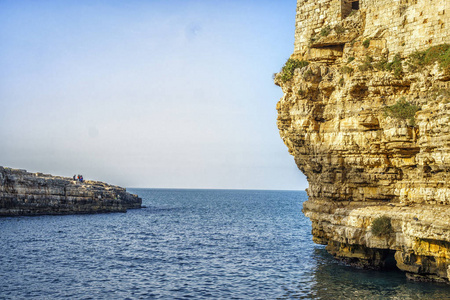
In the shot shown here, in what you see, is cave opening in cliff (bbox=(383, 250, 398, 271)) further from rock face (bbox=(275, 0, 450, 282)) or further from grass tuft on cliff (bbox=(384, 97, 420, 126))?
grass tuft on cliff (bbox=(384, 97, 420, 126))

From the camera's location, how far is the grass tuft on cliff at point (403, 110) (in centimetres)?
2308

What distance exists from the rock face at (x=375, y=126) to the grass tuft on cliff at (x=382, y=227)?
16cm

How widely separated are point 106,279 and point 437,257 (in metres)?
18.0

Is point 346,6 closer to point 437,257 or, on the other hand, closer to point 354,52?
point 354,52

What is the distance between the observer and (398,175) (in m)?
A: 24.5

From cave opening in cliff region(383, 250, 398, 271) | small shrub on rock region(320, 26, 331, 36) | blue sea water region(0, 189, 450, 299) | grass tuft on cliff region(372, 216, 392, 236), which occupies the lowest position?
blue sea water region(0, 189, 450, 299)

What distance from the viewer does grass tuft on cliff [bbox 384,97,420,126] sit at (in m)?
23.1

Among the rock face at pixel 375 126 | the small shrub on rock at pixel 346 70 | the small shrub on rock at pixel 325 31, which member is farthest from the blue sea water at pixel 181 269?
the small shrub on rock at pixel 325 31

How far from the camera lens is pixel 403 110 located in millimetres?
23422

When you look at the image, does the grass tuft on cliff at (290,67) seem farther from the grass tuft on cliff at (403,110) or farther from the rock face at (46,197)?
the rock face at (46,197)

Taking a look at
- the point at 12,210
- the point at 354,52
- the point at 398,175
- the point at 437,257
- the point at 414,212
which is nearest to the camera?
the point at 437,257

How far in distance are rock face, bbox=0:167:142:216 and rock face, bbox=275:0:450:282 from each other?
43852 millimetres

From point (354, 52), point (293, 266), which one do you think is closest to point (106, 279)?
point (293, 266)

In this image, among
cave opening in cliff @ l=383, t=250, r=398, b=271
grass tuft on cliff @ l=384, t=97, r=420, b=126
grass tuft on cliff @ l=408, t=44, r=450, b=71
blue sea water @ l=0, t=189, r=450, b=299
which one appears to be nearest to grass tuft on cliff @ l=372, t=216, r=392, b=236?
blue sea water @ l=0, t=189, r=450, b=299
